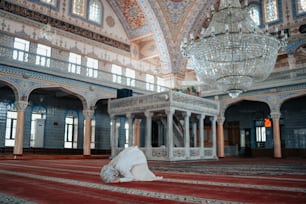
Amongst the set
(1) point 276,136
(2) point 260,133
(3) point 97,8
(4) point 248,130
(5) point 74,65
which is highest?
(3) point 97,8

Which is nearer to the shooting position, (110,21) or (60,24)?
(60,24)

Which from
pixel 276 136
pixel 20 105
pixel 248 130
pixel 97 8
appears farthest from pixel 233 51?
pixel 97 8

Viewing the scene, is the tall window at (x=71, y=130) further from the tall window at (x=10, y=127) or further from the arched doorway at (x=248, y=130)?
the arched doorway at (x=248, y=130)

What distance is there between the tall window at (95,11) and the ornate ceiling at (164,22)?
931 millimetres

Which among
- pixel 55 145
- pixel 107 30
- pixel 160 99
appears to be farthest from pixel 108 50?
pixel 160 99

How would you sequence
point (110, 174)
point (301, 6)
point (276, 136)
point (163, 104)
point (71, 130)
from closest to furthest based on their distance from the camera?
point (110, 174) < point (163, 104) < point (276, 136) < point (301, 6) < point (71, 130)

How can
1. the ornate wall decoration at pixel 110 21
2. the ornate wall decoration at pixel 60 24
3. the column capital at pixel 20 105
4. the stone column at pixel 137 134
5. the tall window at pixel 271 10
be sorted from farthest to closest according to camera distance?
the ornate wall decoration at pixel 110 21, the stone column at pixel 137 134, the tall window at pixel 271 10, the ornate wall decoration at pixel 60 24, the column capital at pixel 20 105

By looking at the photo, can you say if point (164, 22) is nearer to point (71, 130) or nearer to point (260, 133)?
point (71, 130)

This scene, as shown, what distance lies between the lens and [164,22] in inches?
549

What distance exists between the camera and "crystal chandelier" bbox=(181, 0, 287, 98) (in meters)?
6.23

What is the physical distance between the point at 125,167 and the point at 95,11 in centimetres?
1252

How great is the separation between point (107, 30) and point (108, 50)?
3.54ft

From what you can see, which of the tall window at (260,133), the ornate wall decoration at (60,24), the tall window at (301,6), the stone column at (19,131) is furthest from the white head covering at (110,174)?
the tall window at (301,6)

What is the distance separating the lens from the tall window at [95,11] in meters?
13.6
